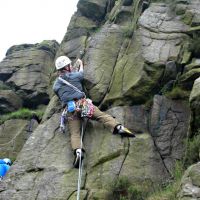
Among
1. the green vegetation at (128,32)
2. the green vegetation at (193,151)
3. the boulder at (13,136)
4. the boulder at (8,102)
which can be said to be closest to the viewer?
the green vegetation at (193,151)

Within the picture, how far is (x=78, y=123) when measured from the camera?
14.7 metres

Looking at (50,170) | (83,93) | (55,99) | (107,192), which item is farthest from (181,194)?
(55,99)

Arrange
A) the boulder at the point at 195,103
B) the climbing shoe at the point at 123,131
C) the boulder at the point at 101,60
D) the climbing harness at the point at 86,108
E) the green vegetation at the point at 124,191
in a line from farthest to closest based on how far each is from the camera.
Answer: the boulder at the point at 101,60 → the climbing harness at the point at 86,108 → the climbing shoe at the point at 123,131 → the green vegetation at the point at 124,191 → the boulder at the point at 195,103

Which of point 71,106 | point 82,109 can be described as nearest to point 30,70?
point 71,106

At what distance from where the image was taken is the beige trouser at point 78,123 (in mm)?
14188

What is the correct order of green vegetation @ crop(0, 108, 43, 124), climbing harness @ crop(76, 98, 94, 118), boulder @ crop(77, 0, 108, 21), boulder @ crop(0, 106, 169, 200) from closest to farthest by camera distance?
boulder @ crop(0, 106, 169, 200) → climbing harness @ crop(76, 98, 94, 118) → green vegetation @ crop(0, 108, 43, 124) → boulder @ crop(77, 0, 108, 21)

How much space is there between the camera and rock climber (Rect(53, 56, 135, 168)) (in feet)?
46.3

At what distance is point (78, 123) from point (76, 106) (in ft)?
1.79

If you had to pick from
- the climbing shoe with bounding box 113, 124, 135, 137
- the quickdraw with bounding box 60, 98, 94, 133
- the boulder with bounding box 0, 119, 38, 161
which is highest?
the quickdraw with bounding box 60, 98, 94, 133

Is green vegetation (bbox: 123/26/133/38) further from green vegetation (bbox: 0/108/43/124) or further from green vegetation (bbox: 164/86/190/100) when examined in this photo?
green vegetation (bbox: 0/108/43/124)

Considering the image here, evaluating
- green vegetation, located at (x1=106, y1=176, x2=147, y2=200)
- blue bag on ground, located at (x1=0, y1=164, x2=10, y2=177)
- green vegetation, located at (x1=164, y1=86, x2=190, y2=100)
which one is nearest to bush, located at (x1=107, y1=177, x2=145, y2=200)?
green vegetation, located at (x1=106, y1=176, x2=147, y2=200)

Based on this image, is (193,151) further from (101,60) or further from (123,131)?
(101,60)

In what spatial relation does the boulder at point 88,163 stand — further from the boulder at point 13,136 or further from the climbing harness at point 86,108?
the boulder at point 13,136

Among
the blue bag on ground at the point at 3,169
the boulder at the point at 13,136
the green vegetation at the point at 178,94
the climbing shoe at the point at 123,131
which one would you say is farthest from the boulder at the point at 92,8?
the climbing shoe at the point at 123,131
